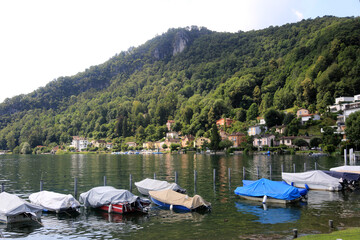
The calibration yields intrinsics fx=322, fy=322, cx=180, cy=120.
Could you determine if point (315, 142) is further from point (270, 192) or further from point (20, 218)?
point (20, 218)

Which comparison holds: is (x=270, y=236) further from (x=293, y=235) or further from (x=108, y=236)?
(x=108, y=236)

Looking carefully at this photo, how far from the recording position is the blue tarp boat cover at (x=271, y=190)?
1195 inches

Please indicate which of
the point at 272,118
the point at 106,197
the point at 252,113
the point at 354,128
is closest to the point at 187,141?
the point at 252,113

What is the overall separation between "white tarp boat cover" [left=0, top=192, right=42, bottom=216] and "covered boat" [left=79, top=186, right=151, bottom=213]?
503 cm

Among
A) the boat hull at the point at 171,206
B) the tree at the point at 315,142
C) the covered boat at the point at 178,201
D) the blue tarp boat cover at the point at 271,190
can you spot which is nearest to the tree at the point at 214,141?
the tree at the point at 315,142

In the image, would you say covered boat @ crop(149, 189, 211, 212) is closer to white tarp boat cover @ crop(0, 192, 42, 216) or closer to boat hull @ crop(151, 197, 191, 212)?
boat hull @ crop(151, 197, 191, 212)

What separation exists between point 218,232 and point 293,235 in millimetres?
4808

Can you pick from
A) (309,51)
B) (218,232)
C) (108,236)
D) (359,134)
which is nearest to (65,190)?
(108,236)

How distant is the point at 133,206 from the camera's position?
2791 centimetres

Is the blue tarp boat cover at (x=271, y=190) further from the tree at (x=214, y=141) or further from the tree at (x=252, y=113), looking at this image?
the tree at (x=252, y=113)

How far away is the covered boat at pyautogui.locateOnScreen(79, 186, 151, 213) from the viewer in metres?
27.7

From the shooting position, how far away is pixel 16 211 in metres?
24.8

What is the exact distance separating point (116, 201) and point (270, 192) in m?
14.7

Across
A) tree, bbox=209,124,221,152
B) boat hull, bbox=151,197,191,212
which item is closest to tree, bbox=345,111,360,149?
tree, bbox=209,124,221,152
